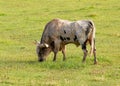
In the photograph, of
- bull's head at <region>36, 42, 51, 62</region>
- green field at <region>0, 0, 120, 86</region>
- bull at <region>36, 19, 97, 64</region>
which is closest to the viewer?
green field at <region>0, 0, 120, 86</region>

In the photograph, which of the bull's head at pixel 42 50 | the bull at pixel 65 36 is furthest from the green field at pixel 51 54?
the bull at pixel 65 36

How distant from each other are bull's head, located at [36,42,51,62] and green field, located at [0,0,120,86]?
253mm

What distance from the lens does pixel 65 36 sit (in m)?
14.5

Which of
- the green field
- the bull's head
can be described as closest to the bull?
the bull's head

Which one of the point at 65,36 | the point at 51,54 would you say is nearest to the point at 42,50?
the point at 65,36

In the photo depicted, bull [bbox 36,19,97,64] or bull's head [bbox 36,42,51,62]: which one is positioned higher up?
bull [bbox 36,19,97,64]

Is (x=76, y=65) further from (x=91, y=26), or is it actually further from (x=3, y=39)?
(x=3, y=39)

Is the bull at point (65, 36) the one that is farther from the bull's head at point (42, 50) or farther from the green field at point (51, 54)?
the green field at point (51, 54)

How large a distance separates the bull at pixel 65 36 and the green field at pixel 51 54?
16.0 inches

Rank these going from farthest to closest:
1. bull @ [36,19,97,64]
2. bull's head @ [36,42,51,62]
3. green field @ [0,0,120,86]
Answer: bull's head @ [36,42,51,62], bull @ [36,19,97,64], green field @ [0,0,120,86]

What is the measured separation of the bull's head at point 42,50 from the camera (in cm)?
1486

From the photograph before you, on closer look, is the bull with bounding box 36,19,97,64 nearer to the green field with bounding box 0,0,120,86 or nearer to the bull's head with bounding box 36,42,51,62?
the bull's head with bounding box 36,42,51,62

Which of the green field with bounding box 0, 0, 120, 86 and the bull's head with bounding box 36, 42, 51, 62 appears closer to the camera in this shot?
the green field with bounding box 0, 0, 120, 86

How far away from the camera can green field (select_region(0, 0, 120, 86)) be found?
11.5 meters
